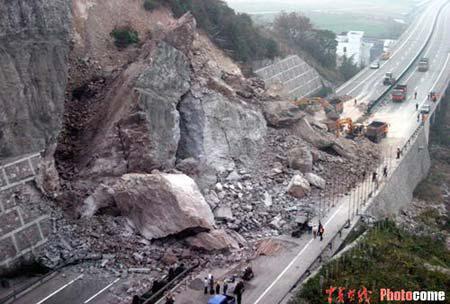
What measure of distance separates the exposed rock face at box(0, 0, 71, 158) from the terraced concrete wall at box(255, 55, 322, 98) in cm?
3146

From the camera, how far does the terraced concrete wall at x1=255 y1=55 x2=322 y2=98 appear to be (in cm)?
Answer: 6220

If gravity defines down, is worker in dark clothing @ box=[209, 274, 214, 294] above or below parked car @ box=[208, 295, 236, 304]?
below

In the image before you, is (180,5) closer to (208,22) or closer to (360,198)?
(208,22)

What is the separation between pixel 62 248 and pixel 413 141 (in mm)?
32042

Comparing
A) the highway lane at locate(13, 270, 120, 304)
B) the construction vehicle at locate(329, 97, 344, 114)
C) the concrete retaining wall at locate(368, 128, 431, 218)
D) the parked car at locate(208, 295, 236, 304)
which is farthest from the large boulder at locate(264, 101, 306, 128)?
the parked car at locate(208, 295, 236, 304)

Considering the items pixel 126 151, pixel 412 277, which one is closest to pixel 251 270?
pixel 412 277

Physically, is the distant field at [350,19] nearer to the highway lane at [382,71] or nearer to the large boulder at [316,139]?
the highway lane at [382,71]

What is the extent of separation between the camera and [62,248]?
91.1 feet

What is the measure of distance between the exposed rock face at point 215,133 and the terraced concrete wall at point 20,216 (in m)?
9.23

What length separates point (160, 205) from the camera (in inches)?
1131

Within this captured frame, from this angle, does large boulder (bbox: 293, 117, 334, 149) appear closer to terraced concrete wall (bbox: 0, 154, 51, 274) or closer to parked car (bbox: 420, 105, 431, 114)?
parked car (bbox: 420, 105, 431, 114)

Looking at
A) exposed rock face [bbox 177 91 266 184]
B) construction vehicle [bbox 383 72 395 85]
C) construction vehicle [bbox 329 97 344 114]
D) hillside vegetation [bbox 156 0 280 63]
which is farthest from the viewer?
construction vehicle [bbox 383 72 395 85]

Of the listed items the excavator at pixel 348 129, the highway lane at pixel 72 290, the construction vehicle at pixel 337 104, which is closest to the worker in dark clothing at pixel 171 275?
the highway lane at pixel 72 290

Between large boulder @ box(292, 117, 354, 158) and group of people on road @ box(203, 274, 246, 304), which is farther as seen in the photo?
large boulder @ box(292, 117, 354, 158)
